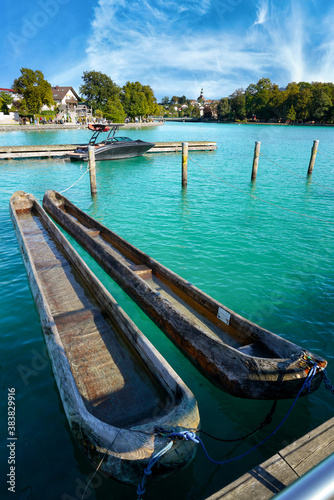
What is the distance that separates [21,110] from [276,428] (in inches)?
3778

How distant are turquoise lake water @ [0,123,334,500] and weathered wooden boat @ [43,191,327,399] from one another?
1.26 feet

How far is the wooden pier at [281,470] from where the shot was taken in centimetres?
234

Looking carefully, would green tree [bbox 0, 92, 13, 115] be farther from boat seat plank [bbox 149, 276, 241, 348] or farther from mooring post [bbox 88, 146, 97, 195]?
boat seat plank [bbox 149, 276, 241, 348]

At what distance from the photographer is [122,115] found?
10425 centimetres

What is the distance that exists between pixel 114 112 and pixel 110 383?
10899cm

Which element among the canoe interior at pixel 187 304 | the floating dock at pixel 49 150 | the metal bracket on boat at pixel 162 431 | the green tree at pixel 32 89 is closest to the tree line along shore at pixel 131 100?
the green tree at pixel 32 89

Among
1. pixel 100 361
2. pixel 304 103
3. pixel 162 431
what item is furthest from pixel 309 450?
pixel 304 103

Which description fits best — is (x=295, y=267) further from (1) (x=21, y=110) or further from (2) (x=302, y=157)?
(1) (x=21, y=110)

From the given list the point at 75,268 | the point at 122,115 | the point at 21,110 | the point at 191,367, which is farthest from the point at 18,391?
the point at 122,115

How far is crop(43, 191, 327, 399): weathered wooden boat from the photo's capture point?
396 centimetres

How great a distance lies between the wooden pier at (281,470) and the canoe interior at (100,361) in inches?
57.9

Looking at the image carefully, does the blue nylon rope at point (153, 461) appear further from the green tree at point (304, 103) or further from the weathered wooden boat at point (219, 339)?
the green tree at point (304, 103)

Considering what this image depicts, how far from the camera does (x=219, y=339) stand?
15.6 ft

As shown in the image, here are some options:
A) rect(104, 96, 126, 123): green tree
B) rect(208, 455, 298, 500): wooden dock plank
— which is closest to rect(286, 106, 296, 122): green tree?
rect(104, 96, 126, 123): green tree
